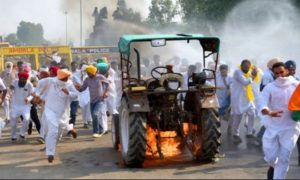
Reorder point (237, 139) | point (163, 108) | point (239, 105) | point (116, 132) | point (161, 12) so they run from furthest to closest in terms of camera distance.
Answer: point (161, 12) < point (239, 105) < point (237, 139) < point (116, 132) < point (163, 108)

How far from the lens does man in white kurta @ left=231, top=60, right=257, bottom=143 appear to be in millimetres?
11297

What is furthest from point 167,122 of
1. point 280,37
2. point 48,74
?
point 280,37

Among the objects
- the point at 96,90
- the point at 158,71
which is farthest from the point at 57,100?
the point at 96,90

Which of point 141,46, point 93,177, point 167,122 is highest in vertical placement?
point 141,46

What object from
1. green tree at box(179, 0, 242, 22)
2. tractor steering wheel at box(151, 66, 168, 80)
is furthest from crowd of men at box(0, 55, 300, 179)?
green tree at box(179, 0, 242, 22)

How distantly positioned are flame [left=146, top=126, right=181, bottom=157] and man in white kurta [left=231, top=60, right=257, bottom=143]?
214cm

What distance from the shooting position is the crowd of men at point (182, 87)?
7000 millimetres

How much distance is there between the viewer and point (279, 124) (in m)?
6.99

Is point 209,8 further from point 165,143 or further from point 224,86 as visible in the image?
point 165,143

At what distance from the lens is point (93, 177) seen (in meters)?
8.16

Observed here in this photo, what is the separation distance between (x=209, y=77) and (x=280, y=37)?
13494 mm

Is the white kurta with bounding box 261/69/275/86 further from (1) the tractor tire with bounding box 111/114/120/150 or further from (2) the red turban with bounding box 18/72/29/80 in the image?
(2) the red turban with bounding box 18/72/29/80

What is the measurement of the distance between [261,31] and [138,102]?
15641 millimetres

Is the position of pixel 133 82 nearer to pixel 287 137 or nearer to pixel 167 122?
pixel 167 122
